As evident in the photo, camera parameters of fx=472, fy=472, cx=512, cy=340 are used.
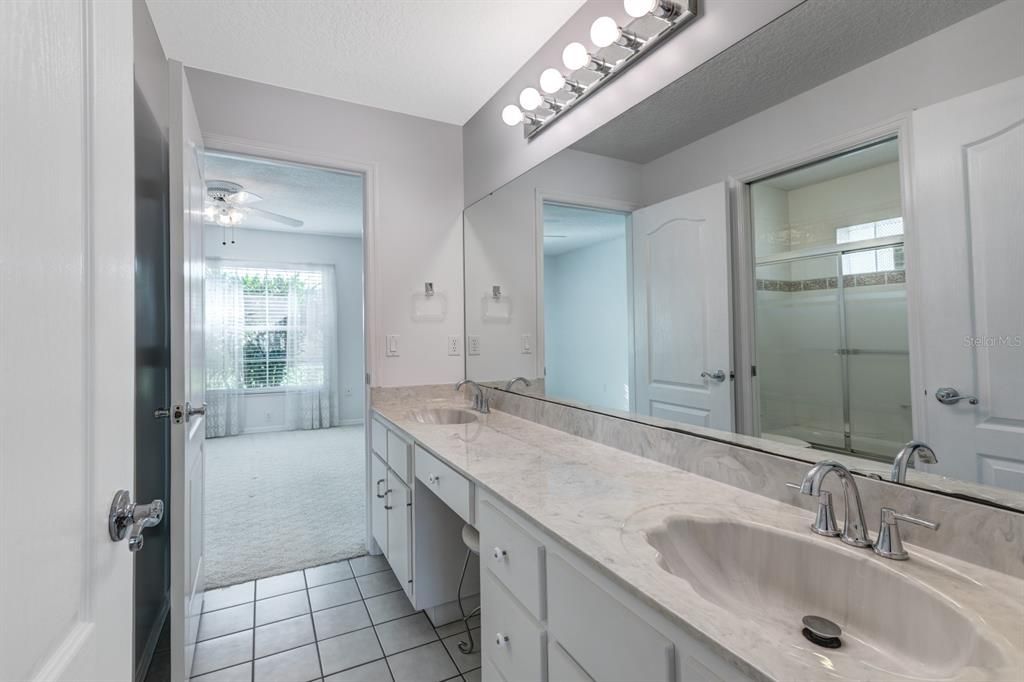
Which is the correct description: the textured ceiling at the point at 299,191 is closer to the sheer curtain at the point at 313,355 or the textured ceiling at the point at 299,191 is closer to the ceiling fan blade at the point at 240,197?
the ceiling fan blade at the point at 240,197

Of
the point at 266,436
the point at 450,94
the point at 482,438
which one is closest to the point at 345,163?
the point at 450,94

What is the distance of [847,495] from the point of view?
34.3 inches

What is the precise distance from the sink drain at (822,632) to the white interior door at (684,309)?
531 mm

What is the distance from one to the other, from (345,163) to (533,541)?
7.26 ft

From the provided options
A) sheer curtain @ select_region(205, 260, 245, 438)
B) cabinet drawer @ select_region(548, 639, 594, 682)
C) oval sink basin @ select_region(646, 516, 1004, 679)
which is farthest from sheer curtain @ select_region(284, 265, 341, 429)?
oval sink basin @ select_region(646, 516, 1004, 679)

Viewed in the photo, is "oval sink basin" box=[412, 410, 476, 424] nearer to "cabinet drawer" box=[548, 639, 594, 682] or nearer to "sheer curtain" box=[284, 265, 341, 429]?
"cabinet drawer" box=[548, 639, 594, 682]

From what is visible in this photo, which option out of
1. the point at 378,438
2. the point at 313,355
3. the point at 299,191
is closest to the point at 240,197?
the point at 299,191

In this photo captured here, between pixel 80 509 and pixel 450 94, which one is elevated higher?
pixel 450 94

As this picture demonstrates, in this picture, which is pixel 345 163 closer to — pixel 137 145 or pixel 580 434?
pixel 137 145

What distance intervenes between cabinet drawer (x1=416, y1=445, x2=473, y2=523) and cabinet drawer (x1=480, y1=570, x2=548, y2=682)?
20 centimetres

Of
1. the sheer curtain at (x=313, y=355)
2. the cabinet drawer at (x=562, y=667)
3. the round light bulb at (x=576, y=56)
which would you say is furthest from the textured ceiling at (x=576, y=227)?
the sheer curtain at (x=313, y=355)

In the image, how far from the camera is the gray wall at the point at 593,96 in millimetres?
1252

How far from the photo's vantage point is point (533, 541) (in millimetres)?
1016

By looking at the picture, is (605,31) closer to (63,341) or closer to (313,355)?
(63,341)
